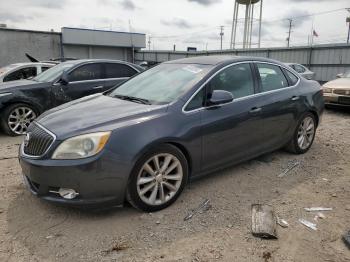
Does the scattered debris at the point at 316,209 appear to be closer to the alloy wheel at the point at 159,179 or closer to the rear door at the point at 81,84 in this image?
the alloy wheel at the point at 159,179

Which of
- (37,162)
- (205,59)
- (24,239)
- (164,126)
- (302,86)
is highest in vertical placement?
(205,59)

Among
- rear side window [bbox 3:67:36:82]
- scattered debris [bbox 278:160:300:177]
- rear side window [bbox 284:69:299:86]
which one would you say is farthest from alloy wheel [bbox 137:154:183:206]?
rear side window [bbox 3:67:36:82]

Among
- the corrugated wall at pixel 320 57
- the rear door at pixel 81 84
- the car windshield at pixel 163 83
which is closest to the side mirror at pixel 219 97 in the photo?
the car windshield at pixel 163 83

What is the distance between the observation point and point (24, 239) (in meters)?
3.07

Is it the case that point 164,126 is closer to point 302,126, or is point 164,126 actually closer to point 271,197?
point 271,197

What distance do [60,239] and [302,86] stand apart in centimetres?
411

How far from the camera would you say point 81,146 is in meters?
3.12

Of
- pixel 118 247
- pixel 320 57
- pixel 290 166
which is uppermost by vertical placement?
pixel 320 57

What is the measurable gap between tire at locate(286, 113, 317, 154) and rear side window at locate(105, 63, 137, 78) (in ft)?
14.3

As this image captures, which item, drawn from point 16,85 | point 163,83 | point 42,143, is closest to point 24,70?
point 16,85

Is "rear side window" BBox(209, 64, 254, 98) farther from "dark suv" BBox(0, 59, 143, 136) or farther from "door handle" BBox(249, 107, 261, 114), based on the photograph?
"dark suv" BBox(0, 59, 143, 136)

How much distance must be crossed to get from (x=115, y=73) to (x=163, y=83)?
4.03 m

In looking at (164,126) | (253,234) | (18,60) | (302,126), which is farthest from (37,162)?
(18,60)

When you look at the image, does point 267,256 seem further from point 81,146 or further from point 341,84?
point 341,84
